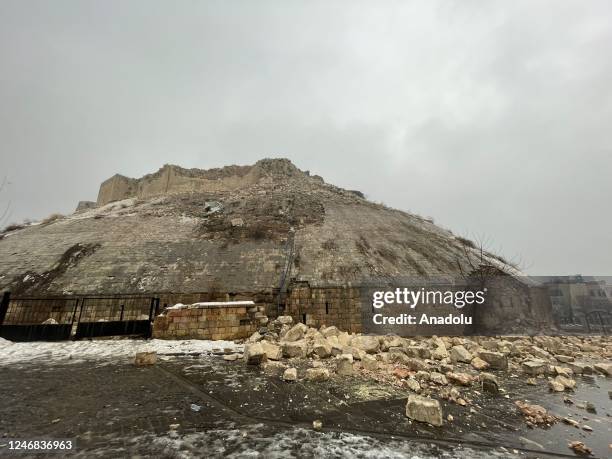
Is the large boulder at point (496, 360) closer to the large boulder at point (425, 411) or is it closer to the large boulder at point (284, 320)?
the large boulder at point (425, 411)

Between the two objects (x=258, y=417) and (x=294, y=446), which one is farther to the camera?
(x=258, y=417)

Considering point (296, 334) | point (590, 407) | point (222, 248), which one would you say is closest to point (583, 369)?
point (590, 407)

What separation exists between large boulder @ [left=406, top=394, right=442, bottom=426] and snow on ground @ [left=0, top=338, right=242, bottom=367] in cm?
651

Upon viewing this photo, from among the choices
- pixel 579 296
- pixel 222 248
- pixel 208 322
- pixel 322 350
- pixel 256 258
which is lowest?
pixel 322 350

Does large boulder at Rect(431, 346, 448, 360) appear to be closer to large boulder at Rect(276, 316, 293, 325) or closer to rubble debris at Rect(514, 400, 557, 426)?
rubble debris at Rect(514, 400, 557, 426)

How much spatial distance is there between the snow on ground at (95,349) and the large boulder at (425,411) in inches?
256

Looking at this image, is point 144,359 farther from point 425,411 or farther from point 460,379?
Answer: point 460,379

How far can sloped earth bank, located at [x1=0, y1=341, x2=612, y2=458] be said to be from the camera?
3516 mm

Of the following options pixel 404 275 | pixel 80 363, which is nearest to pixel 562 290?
pixel 404 275

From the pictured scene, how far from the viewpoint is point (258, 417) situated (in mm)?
4383

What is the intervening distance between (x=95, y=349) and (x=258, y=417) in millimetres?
8007

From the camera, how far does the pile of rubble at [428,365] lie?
5.59m

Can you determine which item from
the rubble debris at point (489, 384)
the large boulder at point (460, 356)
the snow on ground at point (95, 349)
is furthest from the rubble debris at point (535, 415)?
the snow on ground at point (95, 349)

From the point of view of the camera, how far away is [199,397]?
5.21 m
